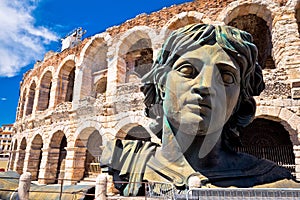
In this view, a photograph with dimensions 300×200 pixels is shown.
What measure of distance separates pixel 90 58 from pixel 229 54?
10699 mm

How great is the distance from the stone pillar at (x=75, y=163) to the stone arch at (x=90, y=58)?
A: 2.72m

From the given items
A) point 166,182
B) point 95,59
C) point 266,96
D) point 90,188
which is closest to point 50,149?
point 95,59

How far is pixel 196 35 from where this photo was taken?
6.57ft

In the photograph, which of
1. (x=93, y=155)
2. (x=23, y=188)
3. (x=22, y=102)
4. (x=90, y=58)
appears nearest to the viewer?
(x=23, y=188)

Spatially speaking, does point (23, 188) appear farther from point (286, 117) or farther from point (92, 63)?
point (92, 63)

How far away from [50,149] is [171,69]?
11.3m

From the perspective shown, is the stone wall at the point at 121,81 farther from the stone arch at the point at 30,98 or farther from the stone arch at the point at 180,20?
the stone arch at the point at 30,98

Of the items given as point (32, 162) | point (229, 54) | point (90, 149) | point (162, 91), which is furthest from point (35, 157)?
point (229, 54)

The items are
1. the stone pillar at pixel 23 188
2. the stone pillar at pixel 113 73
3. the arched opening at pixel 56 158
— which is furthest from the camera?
the arched opening at pixel 56 158

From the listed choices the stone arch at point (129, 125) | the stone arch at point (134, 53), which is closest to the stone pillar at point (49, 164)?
the stone arch at point (129, 125)

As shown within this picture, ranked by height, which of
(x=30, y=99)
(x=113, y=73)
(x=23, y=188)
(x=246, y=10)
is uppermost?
(x=246, y=10)

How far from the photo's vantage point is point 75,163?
32.6ft

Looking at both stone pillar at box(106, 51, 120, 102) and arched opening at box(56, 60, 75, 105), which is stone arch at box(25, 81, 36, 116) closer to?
arched opening at box(56, 60, 75, 105)

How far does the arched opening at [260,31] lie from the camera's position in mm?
9734
